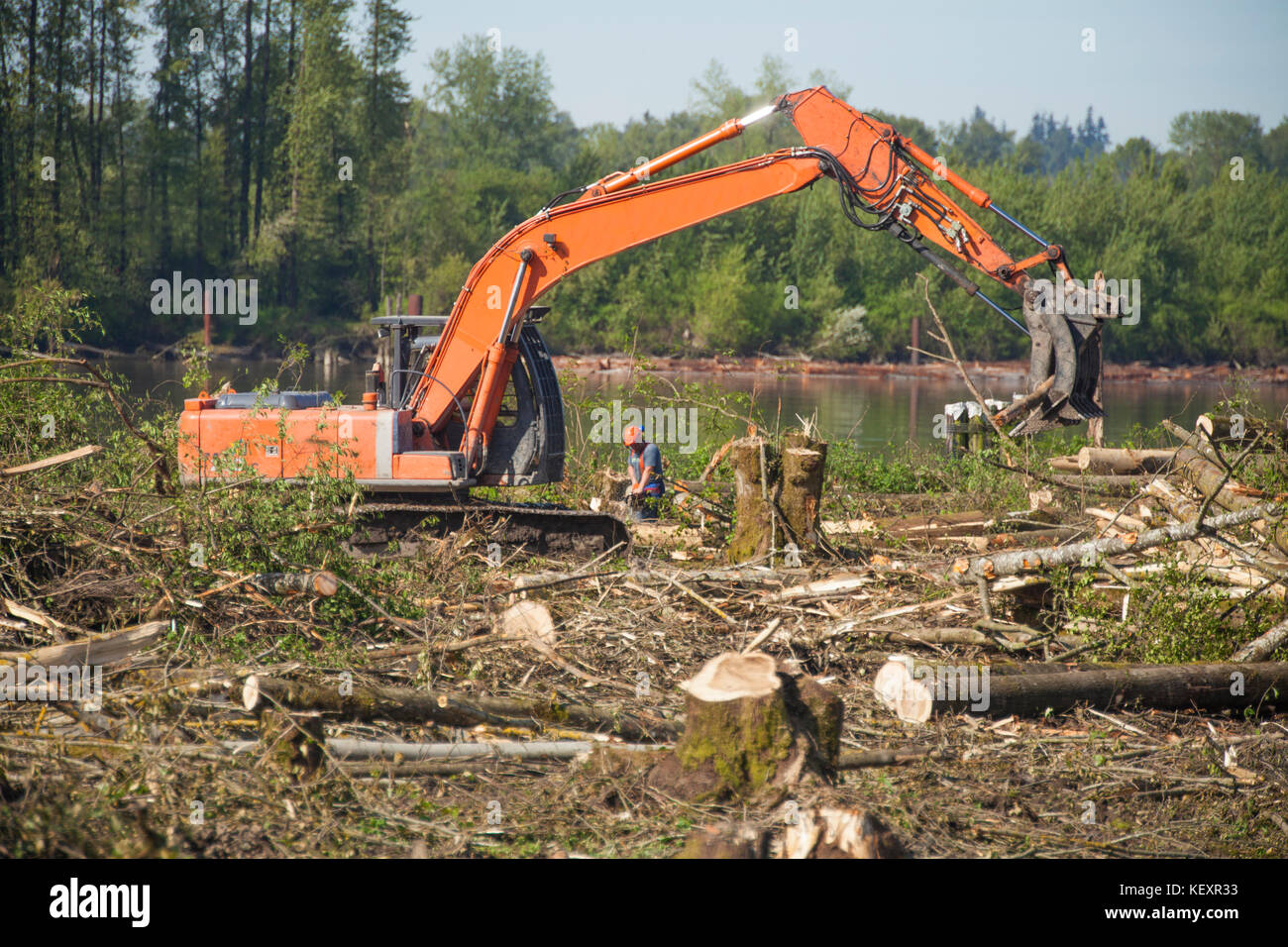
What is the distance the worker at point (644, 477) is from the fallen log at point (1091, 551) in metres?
4.45

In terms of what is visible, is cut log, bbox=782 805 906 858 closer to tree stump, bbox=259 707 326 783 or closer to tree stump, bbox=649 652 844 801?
tree stump, bbox=649 652 844 801

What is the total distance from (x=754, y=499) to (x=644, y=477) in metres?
2.81

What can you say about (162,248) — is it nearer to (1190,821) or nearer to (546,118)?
(546,118)

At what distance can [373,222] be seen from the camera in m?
47.7

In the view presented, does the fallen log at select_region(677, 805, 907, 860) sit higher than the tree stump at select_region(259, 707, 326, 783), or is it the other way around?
the tree stump at select_region(259, 707, 326, 783)

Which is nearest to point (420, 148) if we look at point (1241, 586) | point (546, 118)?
point (546, 118)

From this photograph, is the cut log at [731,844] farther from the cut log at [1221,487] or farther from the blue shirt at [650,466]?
the blue shirt at [650,466]

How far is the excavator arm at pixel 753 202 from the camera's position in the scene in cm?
947

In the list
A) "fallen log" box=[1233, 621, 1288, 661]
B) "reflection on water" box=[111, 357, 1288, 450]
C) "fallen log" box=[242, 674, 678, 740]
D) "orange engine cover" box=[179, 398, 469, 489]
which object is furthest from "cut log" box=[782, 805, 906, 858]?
"reflection on water" box=[111, 357, 1288, 450]

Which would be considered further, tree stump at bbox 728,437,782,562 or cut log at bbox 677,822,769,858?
tree stump at bbox 728,437,782,562

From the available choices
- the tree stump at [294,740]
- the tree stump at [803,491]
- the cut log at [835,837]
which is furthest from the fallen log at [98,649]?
the tree stump at [803,491]

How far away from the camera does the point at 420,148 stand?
6788cm

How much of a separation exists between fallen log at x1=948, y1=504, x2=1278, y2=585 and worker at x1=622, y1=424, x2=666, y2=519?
4450mm

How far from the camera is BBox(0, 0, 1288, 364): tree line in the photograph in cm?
4250
